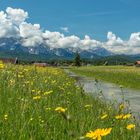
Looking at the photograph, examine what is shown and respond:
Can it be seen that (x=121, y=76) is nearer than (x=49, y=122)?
No

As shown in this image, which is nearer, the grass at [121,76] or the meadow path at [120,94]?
the meadow path at [120,94]

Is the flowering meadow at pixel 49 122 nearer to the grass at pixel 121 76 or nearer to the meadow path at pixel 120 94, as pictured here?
the meadow path at pixel 120 94

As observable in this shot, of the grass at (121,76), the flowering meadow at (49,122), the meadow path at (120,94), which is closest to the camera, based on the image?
the flowering meadow at (49,122)

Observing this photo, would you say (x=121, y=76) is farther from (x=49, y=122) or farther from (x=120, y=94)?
(x=49, y=122)

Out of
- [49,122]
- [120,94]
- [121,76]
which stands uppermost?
[49,122]

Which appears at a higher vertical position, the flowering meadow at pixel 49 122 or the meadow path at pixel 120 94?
the flowering meadow at pixel 49 122

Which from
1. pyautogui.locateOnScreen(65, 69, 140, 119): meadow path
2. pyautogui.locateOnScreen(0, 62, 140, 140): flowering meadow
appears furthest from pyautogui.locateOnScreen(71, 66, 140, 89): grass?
pyautogui.locateOnScreen(0, 62, 140, 140): flowering meadow

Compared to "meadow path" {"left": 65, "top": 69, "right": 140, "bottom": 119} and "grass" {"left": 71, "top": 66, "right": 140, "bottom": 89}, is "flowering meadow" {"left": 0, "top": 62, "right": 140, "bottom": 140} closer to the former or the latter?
"meadow path" {"left": 65, "top": 69, "right": 140, "bottom": 119}

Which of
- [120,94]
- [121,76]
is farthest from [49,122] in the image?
[121,76]

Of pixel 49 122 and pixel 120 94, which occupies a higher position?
pixel 49 122

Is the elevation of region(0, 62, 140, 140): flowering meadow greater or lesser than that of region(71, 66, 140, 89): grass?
greater

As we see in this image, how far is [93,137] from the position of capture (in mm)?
2574

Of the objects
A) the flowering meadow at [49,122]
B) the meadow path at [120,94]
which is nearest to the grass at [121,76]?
the meadow path at [120,94]

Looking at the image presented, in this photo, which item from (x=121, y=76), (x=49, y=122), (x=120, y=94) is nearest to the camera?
(x=49, y=122)
